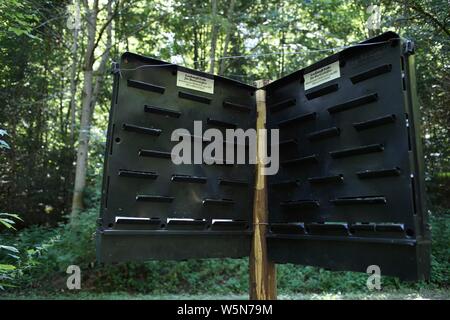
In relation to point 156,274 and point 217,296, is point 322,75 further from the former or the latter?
point 156,274

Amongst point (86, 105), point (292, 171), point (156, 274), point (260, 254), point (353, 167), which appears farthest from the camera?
point (86, 105)

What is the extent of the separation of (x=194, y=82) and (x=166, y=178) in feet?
2.62

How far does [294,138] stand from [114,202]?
139 centimetres

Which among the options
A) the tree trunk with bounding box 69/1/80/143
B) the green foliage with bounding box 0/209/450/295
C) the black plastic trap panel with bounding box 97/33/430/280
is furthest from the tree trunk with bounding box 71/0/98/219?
the black plastic trap panel with bounding box 97/33/430/280

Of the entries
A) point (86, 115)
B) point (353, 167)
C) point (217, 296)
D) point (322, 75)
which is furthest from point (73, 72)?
point (353, 167)

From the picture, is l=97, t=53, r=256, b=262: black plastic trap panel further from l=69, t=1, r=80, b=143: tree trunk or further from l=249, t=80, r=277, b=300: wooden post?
l=69, t=1, r=80, b=143: tree trunk

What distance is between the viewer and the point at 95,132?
10875mm

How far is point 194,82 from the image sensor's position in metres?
2.94

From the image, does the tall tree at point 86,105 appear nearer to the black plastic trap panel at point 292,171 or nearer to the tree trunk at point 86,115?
the tree trunk at point 86,115

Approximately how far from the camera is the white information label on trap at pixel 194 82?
2.88 metres

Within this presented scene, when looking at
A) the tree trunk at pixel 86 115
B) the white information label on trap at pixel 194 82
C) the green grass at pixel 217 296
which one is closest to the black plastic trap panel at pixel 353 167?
the white information label on trap at pixel 194 82

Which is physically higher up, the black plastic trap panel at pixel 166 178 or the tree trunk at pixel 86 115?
the tree trunk at pixel 86 115

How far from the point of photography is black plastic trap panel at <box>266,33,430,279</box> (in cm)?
207

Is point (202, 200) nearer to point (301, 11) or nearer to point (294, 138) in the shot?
point (294, 138)
